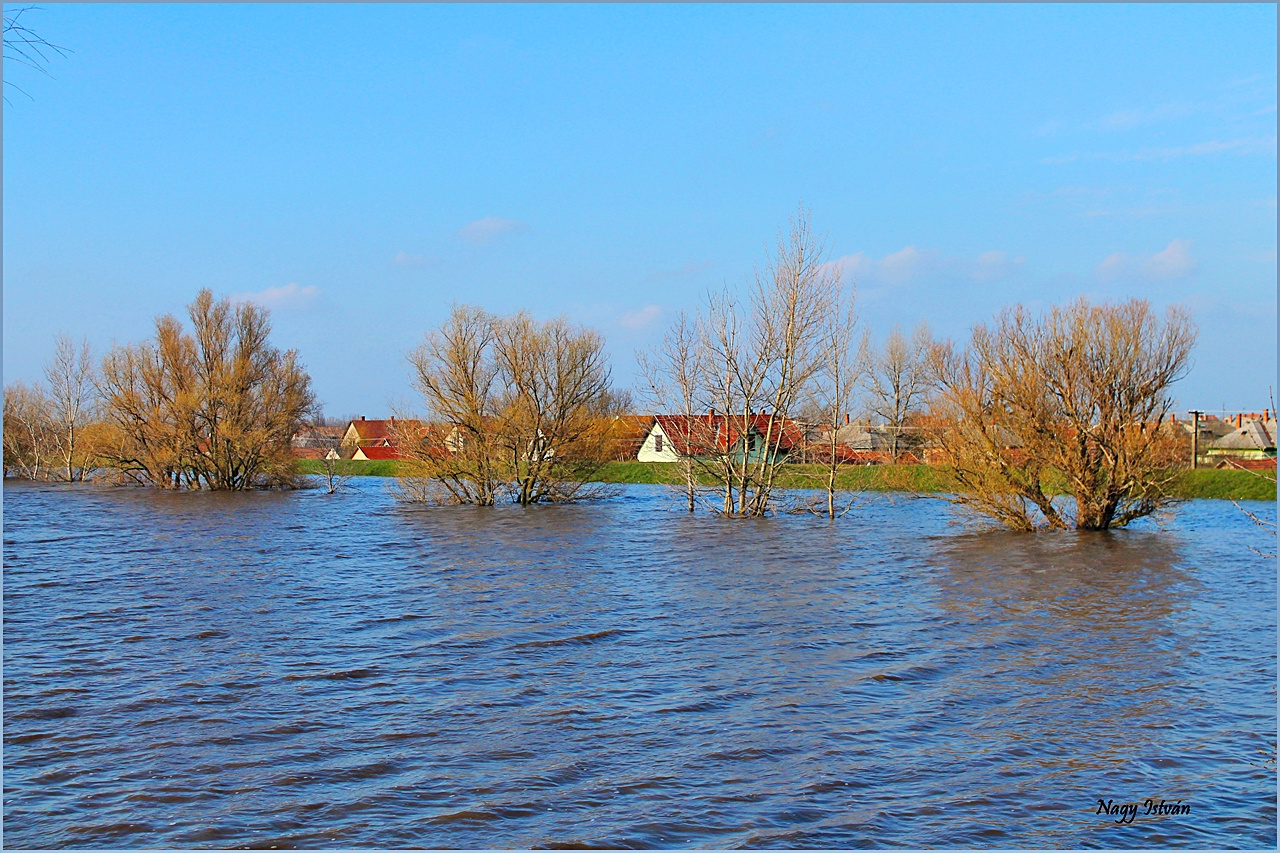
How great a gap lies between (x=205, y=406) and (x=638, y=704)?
136ft

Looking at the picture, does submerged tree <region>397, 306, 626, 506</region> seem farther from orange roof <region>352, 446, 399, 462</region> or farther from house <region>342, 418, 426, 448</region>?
orange roof <region>352, 446, 399, 462</region>

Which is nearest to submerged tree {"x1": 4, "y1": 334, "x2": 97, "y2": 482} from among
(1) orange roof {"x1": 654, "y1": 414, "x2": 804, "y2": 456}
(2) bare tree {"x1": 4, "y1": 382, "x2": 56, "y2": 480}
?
(2) bare tree {"x1": 4, "y1": 382, "x2": 56, "y2": 480}

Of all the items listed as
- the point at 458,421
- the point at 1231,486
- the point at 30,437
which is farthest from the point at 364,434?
the point at 1231,486

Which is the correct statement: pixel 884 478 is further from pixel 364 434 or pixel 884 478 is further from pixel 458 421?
pixel 364 434

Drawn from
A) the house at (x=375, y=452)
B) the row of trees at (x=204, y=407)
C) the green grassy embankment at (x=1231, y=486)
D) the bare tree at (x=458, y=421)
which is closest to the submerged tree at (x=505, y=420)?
the bare tree at (x=458, y=421)

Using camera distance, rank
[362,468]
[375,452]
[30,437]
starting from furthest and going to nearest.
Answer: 1. [375,452]
2. [362,468]
3. [30,437]

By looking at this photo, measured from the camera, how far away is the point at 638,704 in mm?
8930

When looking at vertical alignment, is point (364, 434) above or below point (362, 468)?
above

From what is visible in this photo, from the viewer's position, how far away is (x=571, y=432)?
36.2 meters

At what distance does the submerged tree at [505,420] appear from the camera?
34594mm

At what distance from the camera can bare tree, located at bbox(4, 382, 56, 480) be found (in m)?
54.2

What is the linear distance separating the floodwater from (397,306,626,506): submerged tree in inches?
625

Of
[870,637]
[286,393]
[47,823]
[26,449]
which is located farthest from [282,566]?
[26,449]

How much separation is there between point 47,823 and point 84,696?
339 cm
